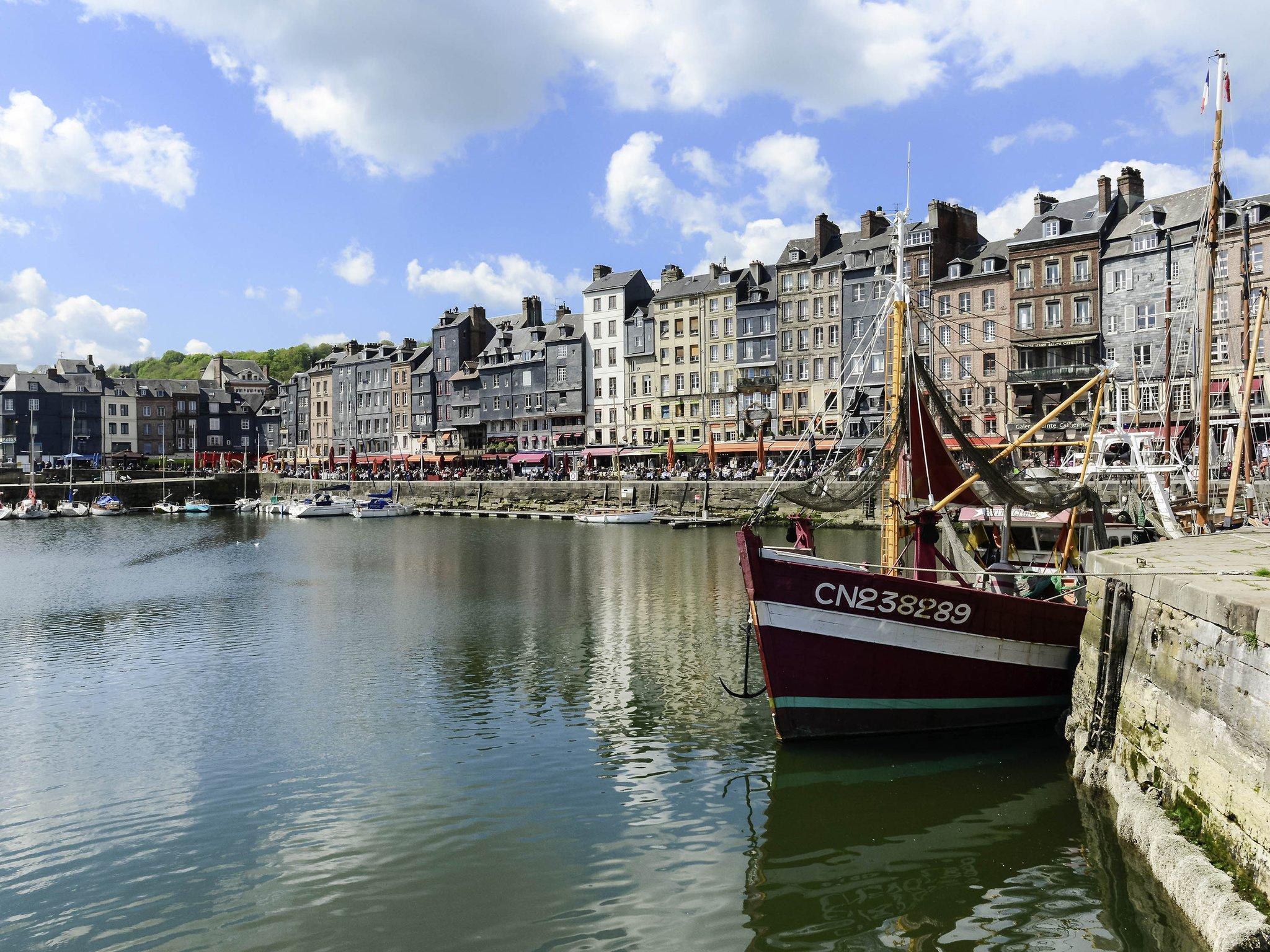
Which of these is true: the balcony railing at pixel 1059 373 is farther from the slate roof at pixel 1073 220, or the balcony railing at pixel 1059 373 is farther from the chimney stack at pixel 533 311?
the chimney stack at pixel 533 311

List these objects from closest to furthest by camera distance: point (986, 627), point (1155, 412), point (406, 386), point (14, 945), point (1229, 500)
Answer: point (14, 945)
point (986, 627)
point (1229, 500)
point (1155, 412)
point (406, 386)

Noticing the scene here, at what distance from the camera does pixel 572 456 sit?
9188 cm

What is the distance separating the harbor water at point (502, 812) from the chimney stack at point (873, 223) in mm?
55788

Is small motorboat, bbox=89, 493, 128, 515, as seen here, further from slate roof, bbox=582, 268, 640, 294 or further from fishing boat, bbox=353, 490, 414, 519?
slate roof, bbox=582, 268, 640, 294

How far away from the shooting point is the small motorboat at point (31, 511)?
78.7 m

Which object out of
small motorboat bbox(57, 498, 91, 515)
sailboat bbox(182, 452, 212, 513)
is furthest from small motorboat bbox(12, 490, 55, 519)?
sailboat bbox(182, 452, 212, 513)

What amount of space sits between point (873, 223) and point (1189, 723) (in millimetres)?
68291

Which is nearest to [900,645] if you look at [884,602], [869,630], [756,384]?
[869,630]

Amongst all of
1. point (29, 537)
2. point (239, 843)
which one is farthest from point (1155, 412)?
point (29, 537)

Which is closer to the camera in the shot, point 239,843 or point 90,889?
point 90,889

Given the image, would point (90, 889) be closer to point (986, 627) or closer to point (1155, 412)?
point (986, 627)

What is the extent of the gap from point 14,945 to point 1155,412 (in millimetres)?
59440

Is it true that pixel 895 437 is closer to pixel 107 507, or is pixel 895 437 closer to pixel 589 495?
pixel 589 495

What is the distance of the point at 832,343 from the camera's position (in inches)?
2945
